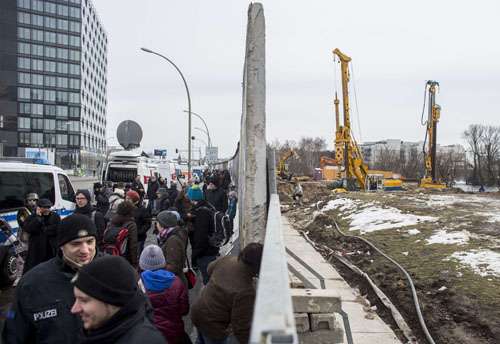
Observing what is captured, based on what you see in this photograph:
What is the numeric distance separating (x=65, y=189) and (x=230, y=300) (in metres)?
8.03

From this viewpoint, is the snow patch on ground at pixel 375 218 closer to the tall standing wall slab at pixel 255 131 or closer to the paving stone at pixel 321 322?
the tall standing wall slab at pixel 255 131

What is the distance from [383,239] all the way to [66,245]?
1078 cm

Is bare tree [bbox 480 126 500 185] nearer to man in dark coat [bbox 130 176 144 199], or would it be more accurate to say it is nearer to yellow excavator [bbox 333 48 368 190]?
yellow excavator [bbox 333 48 368 190]

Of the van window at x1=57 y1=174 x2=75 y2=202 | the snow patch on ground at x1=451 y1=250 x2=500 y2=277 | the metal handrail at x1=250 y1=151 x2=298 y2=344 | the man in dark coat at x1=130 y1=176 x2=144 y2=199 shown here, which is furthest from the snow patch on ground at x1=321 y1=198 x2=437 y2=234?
the metal handrail at x1=250 y1=151 x2=298 y2=344

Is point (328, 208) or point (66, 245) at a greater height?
point (66, 245)

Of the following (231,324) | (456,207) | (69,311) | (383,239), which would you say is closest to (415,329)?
(231,324)

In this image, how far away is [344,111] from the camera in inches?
1209

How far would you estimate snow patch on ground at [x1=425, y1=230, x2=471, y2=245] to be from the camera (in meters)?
10.5

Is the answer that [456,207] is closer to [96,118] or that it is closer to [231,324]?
[231,324]

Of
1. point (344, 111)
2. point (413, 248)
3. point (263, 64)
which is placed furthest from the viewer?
point (344, 111)

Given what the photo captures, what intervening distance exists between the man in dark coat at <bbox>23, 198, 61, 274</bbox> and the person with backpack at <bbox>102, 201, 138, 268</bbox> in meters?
0.68

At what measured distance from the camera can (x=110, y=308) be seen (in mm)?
2041

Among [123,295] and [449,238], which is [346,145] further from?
[123,295]

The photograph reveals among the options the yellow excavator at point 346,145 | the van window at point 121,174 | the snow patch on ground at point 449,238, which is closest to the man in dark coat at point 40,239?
the snow patch on ground at point 449,238
